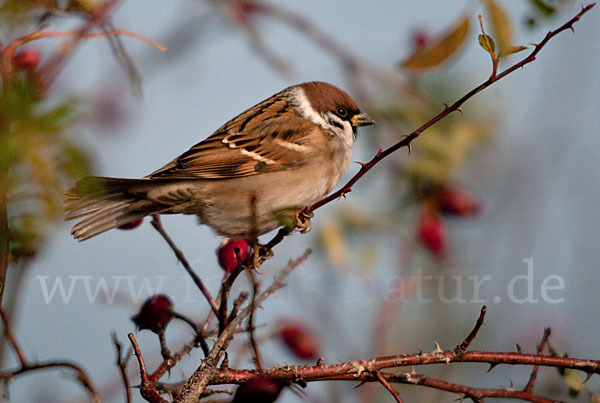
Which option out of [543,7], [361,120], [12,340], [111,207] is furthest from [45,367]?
[361,120]

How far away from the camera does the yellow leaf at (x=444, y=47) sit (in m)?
1.91

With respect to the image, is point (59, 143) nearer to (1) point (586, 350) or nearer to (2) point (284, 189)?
(2) point (284, 189)

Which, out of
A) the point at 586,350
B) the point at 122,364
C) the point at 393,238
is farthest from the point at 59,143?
the point at 586,350

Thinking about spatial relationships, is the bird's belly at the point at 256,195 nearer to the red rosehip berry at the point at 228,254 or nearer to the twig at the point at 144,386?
the red rosehip berry at the point at 228,254

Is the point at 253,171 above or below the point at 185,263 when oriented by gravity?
above

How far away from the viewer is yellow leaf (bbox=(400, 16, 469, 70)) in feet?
6.28

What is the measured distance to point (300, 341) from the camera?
8.92ft

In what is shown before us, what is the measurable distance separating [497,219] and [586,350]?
38.0 inches

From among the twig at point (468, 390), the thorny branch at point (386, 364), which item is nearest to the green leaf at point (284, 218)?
the thorny branch at point (386, 364)

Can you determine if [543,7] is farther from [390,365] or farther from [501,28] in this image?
[390,365]

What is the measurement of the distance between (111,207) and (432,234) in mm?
1699

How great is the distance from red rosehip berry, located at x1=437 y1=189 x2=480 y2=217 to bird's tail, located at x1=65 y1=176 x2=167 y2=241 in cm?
156

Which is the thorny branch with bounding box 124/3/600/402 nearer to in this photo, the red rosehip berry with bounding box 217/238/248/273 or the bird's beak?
the red rosehip berry with bounding box 217/238/248/273

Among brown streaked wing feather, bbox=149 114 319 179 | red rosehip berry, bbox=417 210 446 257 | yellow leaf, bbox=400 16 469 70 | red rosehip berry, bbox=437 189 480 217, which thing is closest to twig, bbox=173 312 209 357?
yellow leaf, bbox=400 16 469 70
